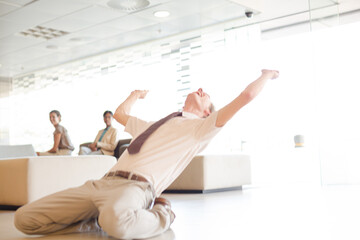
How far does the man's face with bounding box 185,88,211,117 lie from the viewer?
8.84 ft

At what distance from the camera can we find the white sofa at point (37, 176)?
4.43 m

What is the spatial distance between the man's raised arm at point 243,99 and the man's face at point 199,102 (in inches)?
11.6

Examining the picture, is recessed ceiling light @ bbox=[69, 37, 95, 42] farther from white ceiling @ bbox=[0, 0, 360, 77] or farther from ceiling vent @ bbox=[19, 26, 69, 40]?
ceiling vent @ bbox=[19, 26, 69, 40]

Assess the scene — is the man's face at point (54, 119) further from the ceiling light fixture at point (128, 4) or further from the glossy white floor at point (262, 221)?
the glossy white floor at point (262, 221)

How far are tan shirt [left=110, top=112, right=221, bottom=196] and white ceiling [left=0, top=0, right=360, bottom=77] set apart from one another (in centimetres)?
451

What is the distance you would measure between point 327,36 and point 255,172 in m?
2.87

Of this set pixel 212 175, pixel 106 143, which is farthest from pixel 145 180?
pixel 106 143

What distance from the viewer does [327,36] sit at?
→ 6.32 metres

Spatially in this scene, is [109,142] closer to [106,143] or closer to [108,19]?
[106,143]

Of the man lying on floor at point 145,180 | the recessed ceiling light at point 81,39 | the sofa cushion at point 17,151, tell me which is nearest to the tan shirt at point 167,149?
the man lying on floor at point 145,180

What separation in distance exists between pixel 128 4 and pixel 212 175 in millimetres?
2904

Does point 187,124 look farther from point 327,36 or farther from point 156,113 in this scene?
point 156,113

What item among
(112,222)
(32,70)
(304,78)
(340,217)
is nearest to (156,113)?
(304,78)

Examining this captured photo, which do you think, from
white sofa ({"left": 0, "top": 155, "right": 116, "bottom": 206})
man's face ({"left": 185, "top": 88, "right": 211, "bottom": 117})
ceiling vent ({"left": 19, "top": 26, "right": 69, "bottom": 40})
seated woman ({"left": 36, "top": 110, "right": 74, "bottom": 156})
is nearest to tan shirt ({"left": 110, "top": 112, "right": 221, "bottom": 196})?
man's face ({"left": 185, "top": 88, "right": 211, "bottom": 117})
